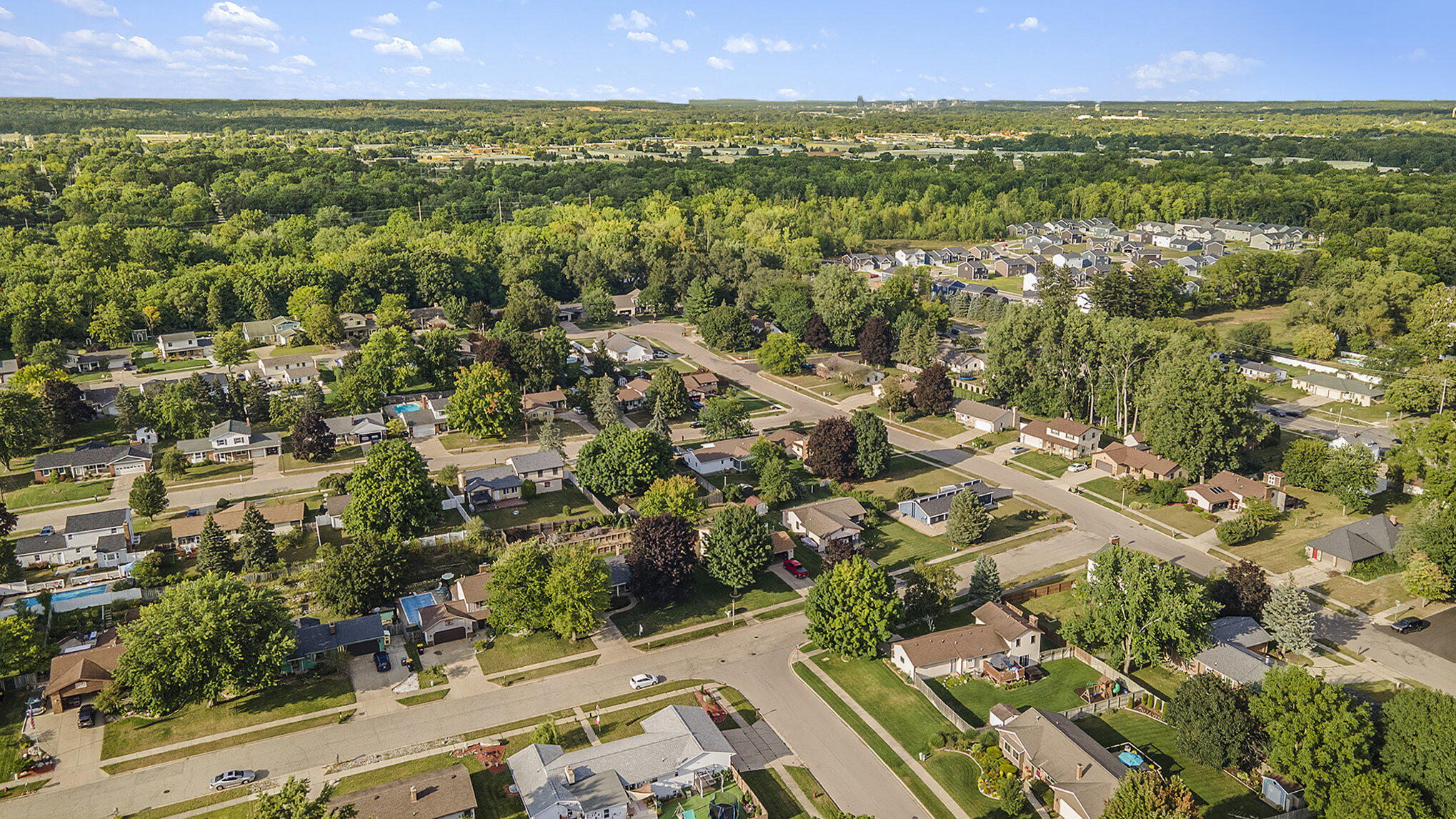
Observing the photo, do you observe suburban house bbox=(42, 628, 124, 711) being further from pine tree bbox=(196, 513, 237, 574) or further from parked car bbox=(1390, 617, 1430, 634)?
parked car bbox=(1390, 617, 1430, 634)

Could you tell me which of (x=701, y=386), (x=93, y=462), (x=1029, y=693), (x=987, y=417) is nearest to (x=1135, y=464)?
(x=987, y=417)

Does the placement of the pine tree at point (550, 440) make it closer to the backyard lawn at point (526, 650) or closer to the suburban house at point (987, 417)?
the backyard lawn at point (526, 650)

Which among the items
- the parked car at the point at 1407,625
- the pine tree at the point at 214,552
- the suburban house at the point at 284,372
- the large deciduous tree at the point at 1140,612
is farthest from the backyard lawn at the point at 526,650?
the suburban house at the point at 284,372

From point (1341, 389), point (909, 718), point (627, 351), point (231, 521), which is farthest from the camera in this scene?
point (627, 351)

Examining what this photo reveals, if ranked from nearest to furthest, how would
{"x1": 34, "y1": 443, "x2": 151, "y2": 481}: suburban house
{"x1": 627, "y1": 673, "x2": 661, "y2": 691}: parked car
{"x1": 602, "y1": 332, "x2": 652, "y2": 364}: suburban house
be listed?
1. {"x1": 627, "y1": 673, "x2": 661, "y2": 691}: parked car
2. {"x1": 34, "y1": 443, "x2": 151, "y2": 481}: suburban house
3. {"x1": 602, "y1": 332, "x2": 652, "y2": 364}: suburban house

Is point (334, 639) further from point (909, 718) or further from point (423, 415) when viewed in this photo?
point (423, 415)

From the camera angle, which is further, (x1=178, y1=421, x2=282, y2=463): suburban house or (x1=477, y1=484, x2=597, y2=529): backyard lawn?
(x1=178, y1=421, x2=282, y2=463): suburban house

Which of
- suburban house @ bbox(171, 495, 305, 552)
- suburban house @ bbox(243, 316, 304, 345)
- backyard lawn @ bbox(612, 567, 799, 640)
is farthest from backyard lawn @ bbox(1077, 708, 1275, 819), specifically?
suburban house @ bbox(243, 316, 304, 345)
